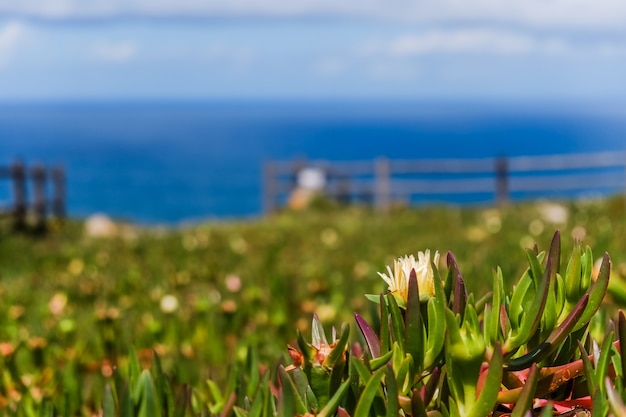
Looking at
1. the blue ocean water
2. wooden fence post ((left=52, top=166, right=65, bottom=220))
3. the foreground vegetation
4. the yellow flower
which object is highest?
the yellow flower

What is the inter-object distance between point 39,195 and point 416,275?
19.7 metres

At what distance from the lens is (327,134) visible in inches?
7357

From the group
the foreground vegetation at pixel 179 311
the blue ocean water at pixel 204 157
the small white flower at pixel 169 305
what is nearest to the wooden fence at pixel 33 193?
the blue ocean water at pixel 204 157

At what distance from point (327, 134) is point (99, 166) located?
80.9m

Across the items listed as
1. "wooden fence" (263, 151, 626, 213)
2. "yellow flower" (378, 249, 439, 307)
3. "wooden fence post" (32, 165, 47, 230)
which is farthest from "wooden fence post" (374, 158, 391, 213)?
"yellow flower" (378, 249, 439, 307)

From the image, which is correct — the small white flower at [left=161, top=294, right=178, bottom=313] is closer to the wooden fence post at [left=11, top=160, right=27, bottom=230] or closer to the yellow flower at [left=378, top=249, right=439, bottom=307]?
the yellow flower at [left=378, top=249, right=439, bottom=307]

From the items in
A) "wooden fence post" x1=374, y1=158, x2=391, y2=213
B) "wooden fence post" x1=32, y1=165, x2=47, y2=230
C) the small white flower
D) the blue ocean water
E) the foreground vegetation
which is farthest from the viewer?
the blue ocean water

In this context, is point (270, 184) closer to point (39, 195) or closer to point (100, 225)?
point (100, 225)

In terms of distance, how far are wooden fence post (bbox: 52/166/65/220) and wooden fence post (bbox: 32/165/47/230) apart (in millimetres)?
905

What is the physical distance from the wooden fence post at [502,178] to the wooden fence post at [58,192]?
34.8 feet

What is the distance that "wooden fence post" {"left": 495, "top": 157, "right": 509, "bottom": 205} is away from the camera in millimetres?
19753

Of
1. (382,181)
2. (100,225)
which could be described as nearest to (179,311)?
(100,225)

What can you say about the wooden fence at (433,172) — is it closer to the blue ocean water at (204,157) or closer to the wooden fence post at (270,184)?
the wooden fence post at (270,184)

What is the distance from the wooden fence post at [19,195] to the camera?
1792cm
